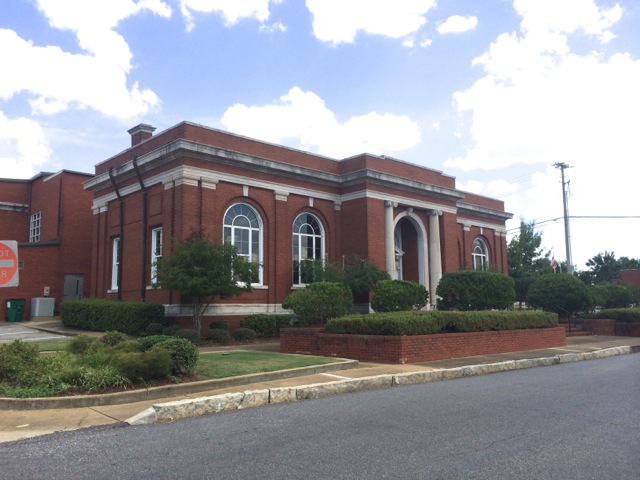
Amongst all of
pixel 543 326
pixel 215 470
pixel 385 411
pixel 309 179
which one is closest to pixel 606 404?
pixel 385 411

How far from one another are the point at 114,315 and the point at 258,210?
7245mm

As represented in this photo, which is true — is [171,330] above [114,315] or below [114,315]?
below

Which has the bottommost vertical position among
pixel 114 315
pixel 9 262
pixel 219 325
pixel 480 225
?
pixel 219 325

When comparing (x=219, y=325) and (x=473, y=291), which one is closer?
(x=219, y=325)

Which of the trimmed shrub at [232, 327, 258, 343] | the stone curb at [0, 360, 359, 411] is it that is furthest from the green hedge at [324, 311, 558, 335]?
the trimmed shrub at [232, 327, 258, 343]

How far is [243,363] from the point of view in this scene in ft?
42.8

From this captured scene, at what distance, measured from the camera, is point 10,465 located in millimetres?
5852

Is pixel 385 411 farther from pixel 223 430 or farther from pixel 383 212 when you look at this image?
pixel 383 212

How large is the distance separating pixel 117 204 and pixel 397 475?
77.4 feet

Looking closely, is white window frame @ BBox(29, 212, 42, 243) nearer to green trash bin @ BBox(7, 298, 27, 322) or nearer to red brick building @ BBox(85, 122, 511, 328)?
green trash bin @ BBox(7, 298, 27, 322)

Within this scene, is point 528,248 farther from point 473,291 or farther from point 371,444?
point 371,444

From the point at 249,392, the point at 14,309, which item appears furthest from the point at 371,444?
the point at 14,309

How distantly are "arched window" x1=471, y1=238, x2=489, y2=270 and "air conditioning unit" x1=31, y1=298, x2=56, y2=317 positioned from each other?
84.6ft

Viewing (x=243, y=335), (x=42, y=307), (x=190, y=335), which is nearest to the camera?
(x=190, y=335)
